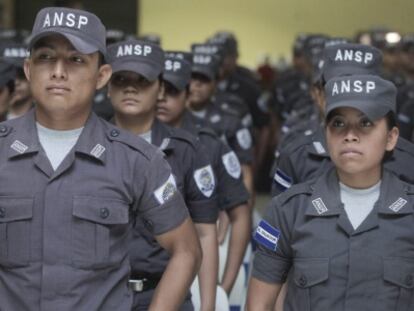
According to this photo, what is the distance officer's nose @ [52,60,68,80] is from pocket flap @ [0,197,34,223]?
0.36 meters

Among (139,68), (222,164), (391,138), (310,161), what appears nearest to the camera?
(391,138)

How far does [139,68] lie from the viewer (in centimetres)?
371

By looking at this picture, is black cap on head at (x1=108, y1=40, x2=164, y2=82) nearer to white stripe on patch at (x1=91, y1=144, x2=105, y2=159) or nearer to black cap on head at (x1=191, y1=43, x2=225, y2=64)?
white stripe on patch at (x1=91, y1=144, x2=105, y2=159)

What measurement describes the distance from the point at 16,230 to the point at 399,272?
1070 mm

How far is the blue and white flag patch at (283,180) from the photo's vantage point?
3.54 m

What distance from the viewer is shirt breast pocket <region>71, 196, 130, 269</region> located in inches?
98.8

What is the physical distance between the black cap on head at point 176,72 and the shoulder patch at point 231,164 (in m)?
0.41

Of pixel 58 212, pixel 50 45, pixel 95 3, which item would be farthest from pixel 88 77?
pixel 95 3

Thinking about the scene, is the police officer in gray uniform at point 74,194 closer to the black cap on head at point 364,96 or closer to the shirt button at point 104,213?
the shirt button at point 104,213

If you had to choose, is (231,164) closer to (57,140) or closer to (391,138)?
(391,138)

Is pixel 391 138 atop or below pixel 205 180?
atop

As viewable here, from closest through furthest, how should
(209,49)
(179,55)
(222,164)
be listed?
(222,164), (179,55), (209,49)

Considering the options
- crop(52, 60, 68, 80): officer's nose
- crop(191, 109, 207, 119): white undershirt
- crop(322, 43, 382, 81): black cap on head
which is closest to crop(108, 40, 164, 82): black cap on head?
crop(322, 43, 382, 81): black cap on head

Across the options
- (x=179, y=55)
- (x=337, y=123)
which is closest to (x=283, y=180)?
(x=337, y=123)
